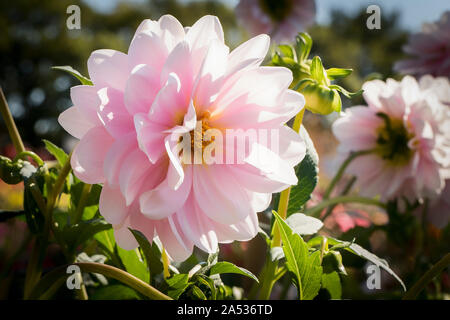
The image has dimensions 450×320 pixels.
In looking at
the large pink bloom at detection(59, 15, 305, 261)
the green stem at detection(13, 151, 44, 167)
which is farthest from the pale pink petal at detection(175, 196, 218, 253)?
the green stem at detection(13, 151, 44, 167)

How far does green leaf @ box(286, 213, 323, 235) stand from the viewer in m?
0.30

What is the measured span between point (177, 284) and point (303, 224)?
0.29ft

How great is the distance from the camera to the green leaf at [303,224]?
0.30 meters

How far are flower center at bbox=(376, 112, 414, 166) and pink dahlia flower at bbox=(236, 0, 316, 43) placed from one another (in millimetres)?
285

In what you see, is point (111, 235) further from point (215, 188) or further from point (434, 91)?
point (434, 91)

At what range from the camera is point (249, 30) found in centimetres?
75

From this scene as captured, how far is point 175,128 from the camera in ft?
0.83

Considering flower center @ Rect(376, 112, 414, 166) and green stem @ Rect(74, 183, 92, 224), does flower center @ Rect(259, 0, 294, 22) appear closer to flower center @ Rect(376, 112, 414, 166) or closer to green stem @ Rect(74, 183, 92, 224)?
flower center @ Rect(376, 112, 414, 166)

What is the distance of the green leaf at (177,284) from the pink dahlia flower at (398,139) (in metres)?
0.27

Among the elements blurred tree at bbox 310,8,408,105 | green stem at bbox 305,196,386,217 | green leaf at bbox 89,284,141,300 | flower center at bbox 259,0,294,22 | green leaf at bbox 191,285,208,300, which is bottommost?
blurred tree at bbox 310,8,408,105

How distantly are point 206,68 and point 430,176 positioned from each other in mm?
319

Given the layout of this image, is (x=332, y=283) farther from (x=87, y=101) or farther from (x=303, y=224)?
(x=87, y=101)

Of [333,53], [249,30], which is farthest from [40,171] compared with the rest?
[333,53]

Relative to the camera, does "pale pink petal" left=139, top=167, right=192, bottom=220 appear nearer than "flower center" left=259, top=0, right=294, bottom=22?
Yes
